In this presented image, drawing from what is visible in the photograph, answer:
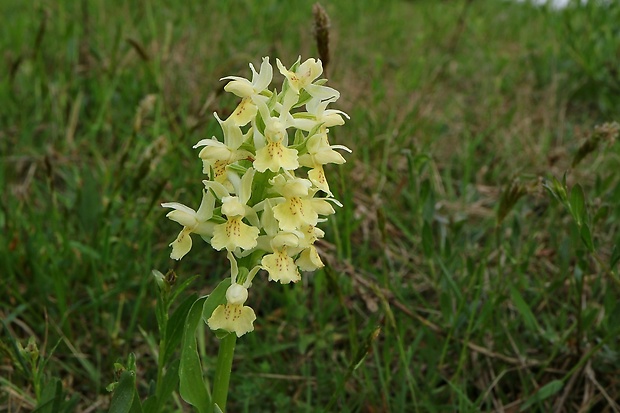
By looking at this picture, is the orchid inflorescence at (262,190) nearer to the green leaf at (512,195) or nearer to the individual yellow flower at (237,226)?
the individual yellow flower at (237,226)

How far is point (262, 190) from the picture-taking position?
4.37 ft

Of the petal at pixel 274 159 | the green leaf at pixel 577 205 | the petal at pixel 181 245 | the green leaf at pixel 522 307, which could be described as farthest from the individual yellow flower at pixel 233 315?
the green leaf at pixel 522 307

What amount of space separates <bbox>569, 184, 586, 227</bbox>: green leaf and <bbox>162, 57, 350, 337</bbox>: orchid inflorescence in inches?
23.2

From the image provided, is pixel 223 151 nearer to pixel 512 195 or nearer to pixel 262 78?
pixel 262 78

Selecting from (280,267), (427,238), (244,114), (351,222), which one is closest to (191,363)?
(280,267)

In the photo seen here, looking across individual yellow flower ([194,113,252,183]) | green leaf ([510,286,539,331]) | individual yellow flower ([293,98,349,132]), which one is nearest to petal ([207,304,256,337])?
individual yellow flower ([194,113,252,183])

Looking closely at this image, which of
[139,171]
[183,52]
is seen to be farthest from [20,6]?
[139,171]

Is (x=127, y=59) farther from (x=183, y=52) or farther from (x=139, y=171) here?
(x=139, y=171)

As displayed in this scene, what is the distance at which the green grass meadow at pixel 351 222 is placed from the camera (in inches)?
73.8

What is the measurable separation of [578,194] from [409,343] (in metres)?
0.71

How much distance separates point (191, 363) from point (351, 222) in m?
1.14

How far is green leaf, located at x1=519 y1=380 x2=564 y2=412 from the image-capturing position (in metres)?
1.74

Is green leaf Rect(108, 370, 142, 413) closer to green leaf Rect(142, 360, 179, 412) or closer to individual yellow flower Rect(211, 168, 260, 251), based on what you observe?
green leaf Rect(142, 360, 179, 412)

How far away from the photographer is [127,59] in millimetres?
3168
